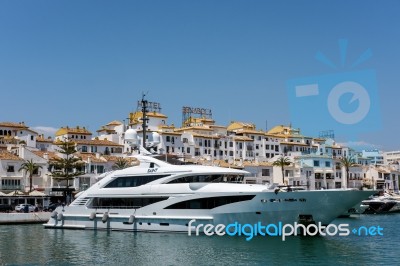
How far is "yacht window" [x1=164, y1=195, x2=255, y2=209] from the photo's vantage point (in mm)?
33584

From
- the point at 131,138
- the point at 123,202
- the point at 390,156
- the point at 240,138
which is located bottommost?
the point at 123,202

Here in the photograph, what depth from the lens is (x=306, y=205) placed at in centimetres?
3275

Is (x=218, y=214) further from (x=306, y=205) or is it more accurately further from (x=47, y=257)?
(x=47, y=257)

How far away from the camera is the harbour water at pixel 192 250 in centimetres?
2595

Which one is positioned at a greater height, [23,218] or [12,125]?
[12,125]

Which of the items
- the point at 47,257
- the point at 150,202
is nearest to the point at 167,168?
the point at 150,202

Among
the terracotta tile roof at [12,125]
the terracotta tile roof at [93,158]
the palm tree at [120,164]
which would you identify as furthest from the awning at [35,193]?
the terracotta tile roof at [12,125]

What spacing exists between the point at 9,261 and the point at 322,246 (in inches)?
652

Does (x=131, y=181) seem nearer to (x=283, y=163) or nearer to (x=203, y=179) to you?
(x=203, y=179)

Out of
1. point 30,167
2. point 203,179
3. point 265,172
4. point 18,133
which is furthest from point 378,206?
point 18,133

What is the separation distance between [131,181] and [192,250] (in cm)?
1093

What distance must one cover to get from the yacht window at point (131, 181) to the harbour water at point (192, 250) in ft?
11.8

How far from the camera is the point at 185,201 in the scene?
114 ft

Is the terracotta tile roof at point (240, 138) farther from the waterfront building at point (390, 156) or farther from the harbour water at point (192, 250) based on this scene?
the waterfront building at point (390, 156)
